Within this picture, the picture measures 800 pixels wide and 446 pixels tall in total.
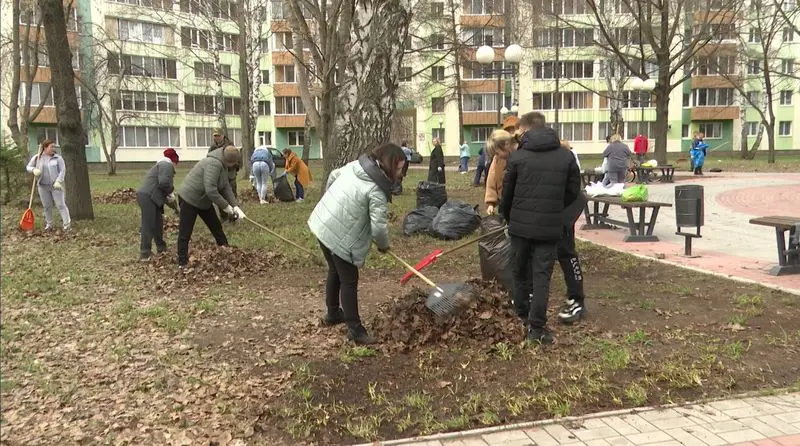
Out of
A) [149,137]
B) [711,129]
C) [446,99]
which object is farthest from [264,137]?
[711,129]

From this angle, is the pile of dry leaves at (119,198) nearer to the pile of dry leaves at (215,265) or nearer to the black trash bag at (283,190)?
the black trash bag at (283,190)

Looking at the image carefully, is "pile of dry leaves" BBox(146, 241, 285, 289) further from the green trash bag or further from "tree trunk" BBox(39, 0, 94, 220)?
the green trash bag


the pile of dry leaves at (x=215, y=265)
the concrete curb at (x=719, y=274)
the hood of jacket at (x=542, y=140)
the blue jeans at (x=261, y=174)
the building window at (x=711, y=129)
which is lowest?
the concrete curb at (x=719, y=274)

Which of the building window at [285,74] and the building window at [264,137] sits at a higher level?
the building window at [285,74]

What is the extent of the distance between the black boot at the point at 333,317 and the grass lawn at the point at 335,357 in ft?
0.44

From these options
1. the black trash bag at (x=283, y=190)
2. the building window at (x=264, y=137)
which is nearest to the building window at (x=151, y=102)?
the building window at (x=264, y=137)

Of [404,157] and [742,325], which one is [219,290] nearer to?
[404,157]

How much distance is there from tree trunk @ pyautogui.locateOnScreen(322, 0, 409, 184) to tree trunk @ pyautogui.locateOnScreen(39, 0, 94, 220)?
5078mm

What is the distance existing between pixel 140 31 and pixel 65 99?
39650 millimetres

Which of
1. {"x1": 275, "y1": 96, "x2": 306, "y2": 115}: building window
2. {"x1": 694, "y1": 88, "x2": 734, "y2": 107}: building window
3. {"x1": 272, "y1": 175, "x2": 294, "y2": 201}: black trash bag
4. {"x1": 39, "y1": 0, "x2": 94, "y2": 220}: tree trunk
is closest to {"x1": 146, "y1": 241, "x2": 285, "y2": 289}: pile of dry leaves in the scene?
{"x1": 39, "y1": 0, "x2": 94, "y2": 220}: tree trunk

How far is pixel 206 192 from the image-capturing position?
7.30 metres

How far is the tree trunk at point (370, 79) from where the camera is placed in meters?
9.48

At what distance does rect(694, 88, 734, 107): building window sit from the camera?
54.0 m

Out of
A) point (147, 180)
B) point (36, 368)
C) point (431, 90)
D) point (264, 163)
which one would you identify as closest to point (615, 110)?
point (431, 90)
